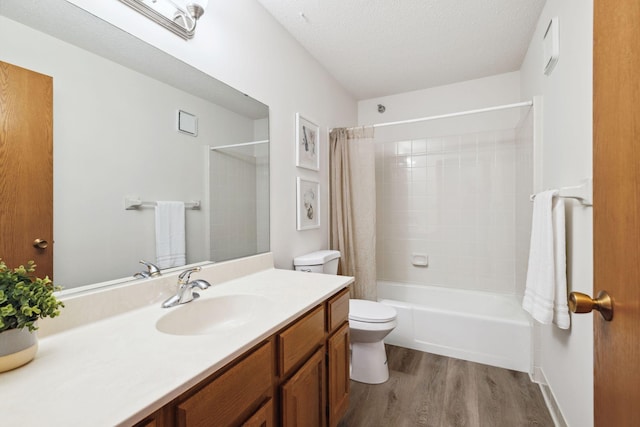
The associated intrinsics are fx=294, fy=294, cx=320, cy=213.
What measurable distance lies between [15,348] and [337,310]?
1081 millimetres

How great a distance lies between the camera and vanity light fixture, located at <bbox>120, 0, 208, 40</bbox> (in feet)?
3.83

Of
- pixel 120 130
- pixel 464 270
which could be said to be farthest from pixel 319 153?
pixel 464 270

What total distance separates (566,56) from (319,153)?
5.30 feet

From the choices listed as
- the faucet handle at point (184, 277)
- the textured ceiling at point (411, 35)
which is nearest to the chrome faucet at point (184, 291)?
the faucet handle at point (184, 277)

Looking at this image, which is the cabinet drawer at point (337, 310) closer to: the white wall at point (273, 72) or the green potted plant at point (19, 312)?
the white wall at point (273, 72)

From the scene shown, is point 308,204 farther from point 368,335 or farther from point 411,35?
point 411,35

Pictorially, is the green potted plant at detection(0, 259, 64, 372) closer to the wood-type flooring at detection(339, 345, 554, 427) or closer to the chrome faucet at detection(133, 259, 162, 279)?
the chrome faucet at detection(133, 259, 162, 279)

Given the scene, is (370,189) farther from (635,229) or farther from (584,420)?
(635,229)

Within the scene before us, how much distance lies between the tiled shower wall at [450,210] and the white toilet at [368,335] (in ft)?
4.03

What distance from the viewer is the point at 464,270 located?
2918 mm

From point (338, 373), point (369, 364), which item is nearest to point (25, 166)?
point (338, 373)

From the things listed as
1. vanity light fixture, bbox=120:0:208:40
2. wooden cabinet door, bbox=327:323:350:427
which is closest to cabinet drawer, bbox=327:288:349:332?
wooden cabinet door, bbox=327:323:350:427

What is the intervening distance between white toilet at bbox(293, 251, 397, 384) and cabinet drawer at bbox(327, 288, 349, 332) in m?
0.45

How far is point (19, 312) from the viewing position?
0.63 meters
